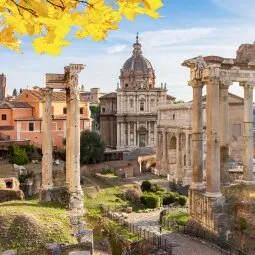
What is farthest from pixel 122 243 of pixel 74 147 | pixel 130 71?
pixel 130 71

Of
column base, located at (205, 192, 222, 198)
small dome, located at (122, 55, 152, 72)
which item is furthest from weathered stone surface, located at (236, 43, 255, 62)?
small dome, located at (122, 55, 152, 72)

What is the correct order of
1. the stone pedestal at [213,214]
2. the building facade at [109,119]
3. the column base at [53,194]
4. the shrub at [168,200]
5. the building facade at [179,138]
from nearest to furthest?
the stone pedestal at [213,214] → the column base at [53,194] → the shrub at [168,200] → the building facade at [179,138] → the building facade at [109,119]

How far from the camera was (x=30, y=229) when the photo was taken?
1277 cm

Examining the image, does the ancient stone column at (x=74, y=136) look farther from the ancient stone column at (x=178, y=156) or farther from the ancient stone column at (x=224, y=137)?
the ancient stone column at (x=178, y=156)

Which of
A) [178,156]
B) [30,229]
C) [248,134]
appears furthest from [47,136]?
[178,156]

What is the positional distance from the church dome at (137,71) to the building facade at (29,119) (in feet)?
44.4

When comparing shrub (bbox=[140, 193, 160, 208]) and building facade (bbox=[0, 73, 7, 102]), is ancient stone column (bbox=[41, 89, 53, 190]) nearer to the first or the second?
shrub (bbox=[140, 193, 160, 208])

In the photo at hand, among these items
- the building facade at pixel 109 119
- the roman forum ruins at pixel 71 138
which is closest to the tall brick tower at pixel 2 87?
the building facade at pixel 109 119

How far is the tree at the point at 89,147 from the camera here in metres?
36.2

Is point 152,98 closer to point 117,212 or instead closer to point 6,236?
point 117,212

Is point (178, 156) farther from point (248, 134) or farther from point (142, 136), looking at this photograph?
point (248, 134)

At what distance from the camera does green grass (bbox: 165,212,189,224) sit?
18.3 meters

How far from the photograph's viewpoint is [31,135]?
35719 mm

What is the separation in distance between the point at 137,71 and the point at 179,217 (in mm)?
32571
